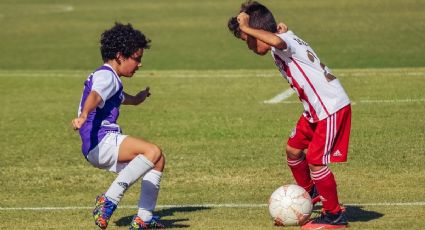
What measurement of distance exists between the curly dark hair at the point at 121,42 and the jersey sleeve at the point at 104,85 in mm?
316

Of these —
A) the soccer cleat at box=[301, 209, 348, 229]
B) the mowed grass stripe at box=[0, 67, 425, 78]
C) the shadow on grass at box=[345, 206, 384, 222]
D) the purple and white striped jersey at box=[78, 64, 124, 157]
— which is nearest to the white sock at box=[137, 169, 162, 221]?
the purple and white striped jersey at box=[78, 64, 124, 157]

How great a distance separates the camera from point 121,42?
10812 mm

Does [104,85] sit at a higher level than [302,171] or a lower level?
higher

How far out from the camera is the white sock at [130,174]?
1034 cm

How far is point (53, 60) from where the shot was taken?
30.9 meters

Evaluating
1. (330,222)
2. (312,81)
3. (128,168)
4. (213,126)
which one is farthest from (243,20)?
(213,126)

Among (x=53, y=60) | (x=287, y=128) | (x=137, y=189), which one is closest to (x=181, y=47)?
(x=53, y=60)

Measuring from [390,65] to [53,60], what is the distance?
9.28 m

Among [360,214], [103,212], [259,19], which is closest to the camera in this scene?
[103,212]

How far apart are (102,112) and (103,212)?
0.98 meters

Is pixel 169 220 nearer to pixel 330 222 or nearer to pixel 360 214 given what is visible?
pixel 330 222

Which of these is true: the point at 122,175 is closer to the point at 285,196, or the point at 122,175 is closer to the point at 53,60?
the point at 285,196

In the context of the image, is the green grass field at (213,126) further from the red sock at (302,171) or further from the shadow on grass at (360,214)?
the red sock at (302,171)

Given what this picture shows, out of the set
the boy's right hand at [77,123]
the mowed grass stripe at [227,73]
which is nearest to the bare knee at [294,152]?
the boy's right hand at [77,123]
